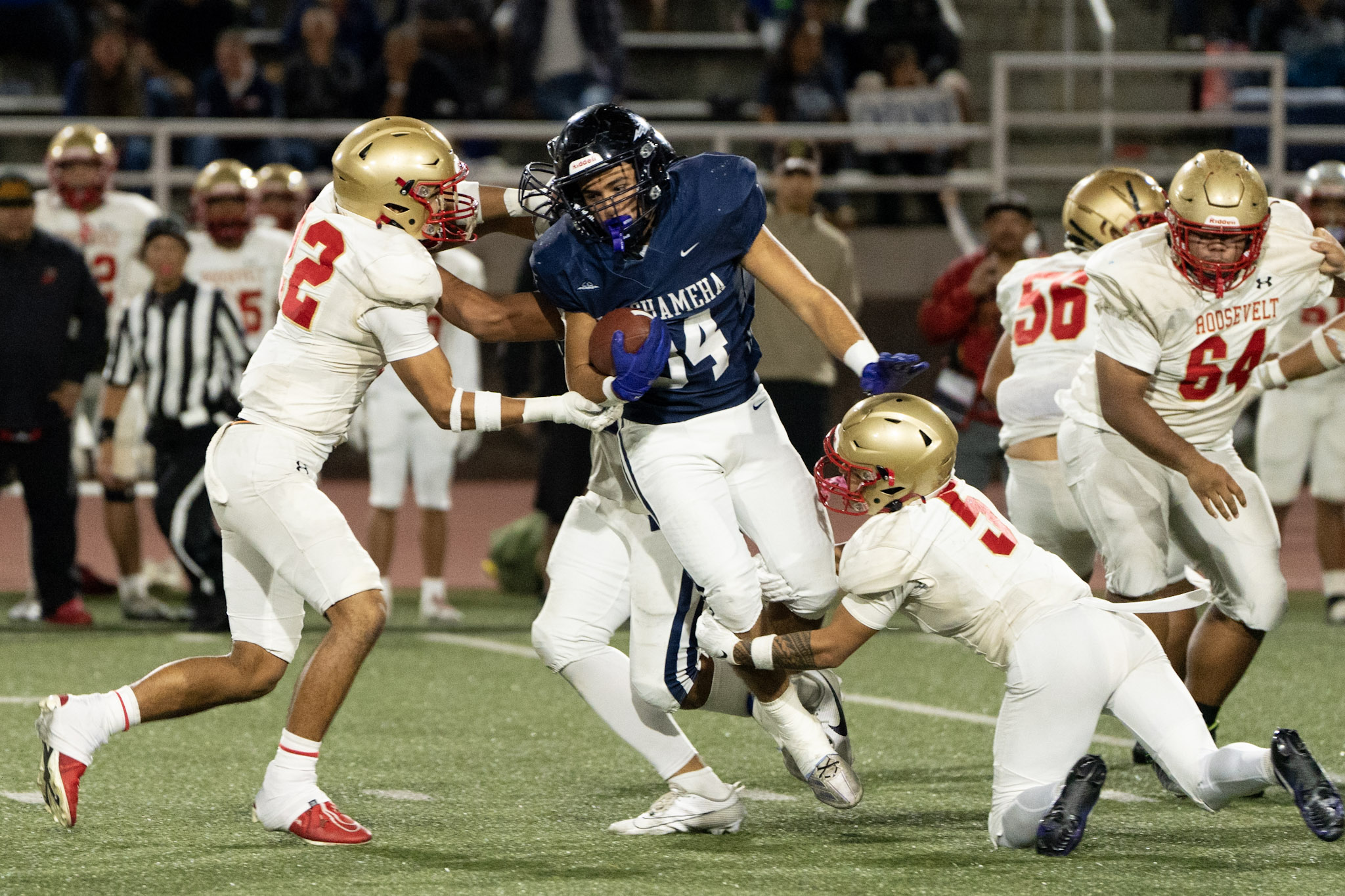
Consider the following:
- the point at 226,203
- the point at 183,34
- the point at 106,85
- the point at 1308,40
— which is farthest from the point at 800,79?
the point at 226,203

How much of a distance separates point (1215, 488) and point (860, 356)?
973mm

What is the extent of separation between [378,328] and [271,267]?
3958mm

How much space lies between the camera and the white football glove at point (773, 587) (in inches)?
168

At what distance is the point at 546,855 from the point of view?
4.03 metres

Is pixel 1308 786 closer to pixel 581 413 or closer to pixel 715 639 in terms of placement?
pixel 715 639

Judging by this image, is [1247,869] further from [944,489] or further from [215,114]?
[215,114]

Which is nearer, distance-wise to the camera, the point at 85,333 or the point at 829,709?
the point at 829,709

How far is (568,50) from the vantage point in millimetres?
11656

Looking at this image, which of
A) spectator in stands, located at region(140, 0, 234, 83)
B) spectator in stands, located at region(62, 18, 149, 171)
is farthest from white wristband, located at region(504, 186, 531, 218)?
spectator in stands, located at region(140, 0, 234, 83)

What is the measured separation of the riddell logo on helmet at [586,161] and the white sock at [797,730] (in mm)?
1187

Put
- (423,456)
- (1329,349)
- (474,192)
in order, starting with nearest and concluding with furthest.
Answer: (474,192) → (1329,349) → (423,456)

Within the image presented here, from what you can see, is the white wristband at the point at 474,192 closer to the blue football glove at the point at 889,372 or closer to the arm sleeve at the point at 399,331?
the arm sleeve at the point at 399,331

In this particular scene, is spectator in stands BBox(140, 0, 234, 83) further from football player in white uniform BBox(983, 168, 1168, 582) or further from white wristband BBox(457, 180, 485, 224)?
white wristband BBox(457, 180, 485, 224)

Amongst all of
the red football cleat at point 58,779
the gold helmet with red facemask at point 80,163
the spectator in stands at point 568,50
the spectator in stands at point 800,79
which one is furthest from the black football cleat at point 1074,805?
the spectator in stands at point 800,79
